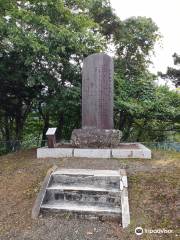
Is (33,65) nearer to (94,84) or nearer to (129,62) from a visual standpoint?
(94,84)

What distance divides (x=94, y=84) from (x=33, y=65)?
97.2 inches

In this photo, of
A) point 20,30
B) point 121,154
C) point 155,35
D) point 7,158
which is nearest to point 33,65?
point 20,30

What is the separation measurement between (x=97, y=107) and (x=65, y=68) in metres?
2.61

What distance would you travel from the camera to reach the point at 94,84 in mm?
8945

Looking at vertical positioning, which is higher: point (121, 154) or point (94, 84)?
point (94, 84)

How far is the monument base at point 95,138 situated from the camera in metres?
8.52

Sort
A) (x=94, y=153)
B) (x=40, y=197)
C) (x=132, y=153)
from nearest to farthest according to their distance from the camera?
1. (x=40, y=197)
2. (x=132, y=153)
3. (x=94, y=153)

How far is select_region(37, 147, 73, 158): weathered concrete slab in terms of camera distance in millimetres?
8016

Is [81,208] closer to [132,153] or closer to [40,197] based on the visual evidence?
[40,197]

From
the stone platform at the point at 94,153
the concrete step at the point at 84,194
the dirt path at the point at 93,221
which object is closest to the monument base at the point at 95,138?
the stone platform at the point at 94,153

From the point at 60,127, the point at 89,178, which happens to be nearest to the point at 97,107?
the point at 89,178

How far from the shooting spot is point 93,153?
7945 millimetres

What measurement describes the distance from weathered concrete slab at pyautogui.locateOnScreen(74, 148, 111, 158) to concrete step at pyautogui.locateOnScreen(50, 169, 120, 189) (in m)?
1.74

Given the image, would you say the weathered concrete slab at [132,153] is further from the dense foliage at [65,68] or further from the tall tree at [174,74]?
the tall tree at [174,74]
